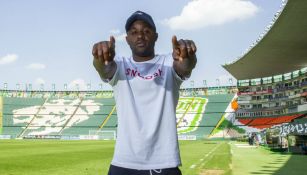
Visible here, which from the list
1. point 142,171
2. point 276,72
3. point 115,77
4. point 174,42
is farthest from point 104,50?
point 276,72

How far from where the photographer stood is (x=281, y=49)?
49469 millimetres

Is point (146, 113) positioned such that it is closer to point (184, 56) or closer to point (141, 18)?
point (184, 56)

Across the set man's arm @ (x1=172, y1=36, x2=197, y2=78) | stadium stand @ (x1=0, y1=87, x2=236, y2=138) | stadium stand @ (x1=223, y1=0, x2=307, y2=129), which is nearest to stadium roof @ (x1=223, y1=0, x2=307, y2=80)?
stadium stand @ (x1=223, y1=0, x2=307, y2=129)

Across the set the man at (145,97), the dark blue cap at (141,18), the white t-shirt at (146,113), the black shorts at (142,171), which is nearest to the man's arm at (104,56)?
the man at (145,97)

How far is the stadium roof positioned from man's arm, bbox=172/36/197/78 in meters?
31.6

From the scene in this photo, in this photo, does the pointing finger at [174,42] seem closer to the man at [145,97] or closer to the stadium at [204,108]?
the man at [145,97]

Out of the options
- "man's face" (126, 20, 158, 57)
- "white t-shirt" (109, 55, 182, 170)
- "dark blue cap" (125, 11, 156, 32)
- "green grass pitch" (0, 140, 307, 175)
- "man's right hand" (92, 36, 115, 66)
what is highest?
"dark blue cap" (125, 11, 156, 32)

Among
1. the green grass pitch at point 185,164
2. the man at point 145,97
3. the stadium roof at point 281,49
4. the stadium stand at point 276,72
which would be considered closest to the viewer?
the man at point 145,97

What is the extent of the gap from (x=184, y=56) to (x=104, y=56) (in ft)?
1.90

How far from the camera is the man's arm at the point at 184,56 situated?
9.01ft

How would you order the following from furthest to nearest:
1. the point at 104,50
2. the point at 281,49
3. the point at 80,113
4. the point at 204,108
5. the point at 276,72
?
the point at 80,113
the point at 204,108
the point at 276,72
the point at 281,49
the point at 104,50

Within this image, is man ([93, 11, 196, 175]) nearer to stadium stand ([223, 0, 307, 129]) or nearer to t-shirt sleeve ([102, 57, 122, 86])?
t-shirt sleeve ([102, 57, 122, 86])

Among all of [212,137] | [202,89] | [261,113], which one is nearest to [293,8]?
[212,137]

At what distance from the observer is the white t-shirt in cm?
294
